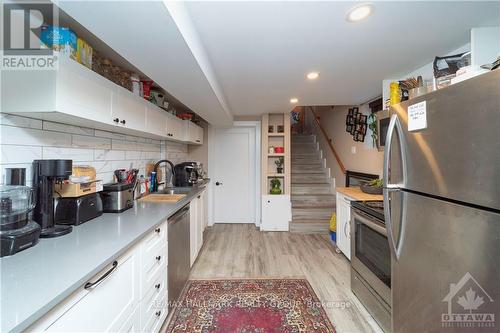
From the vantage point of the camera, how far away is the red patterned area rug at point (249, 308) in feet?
5.13

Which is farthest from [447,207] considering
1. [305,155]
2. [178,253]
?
[305,155]

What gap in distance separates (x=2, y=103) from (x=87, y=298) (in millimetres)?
1084

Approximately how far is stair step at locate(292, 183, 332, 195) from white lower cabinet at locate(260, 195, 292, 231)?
0.57m

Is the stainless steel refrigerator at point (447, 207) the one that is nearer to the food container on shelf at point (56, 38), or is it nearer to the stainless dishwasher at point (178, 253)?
the stainless dishwasher at point (178, 253)

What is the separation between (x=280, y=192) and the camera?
378 cm

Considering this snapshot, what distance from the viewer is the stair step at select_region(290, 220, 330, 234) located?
140 inches

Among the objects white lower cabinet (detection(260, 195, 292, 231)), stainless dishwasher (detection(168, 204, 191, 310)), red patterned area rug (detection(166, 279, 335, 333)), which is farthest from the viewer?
white lower cabinet (detection(260, 195, 292, 231))

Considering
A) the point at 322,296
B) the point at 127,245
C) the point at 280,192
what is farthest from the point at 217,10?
the point at 280,192

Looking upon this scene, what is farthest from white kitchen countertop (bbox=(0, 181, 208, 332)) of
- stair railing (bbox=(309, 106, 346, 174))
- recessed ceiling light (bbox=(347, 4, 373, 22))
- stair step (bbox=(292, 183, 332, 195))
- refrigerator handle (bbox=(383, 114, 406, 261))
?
stair railing (bbox=(309, 106, 346, 174))

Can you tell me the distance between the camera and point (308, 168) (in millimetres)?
4812

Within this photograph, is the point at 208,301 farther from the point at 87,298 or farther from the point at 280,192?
the point at 280,192

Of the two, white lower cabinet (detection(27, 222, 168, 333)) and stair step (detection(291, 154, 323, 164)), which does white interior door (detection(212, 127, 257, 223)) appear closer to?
stair step (detection(291, 154, 323, 164))

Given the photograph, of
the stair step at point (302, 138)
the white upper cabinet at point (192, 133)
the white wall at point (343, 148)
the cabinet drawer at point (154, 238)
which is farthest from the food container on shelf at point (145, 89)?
the stair step at point (302, 138)

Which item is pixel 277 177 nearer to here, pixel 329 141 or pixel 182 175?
pixel 329 141
